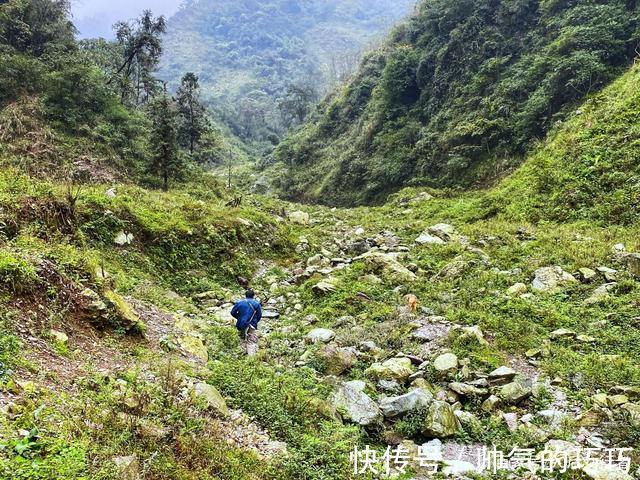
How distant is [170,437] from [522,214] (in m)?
14.7

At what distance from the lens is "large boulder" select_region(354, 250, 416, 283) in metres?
11.9

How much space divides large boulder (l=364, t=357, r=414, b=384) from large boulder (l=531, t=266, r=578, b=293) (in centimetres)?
444

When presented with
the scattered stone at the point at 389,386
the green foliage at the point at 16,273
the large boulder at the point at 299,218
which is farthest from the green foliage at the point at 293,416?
the large boulder at the point at 299,218

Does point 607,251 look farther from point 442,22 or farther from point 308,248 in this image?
point 442,22

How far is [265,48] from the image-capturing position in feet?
507

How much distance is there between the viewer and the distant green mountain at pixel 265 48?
84250 millimetres

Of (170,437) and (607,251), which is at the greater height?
(607,251)

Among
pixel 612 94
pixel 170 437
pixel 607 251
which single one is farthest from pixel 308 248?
pixel 612 94

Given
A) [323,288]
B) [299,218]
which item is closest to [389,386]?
[323,288]

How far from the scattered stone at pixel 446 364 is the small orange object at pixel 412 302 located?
234 centimetres

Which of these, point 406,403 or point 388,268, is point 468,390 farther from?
point 388,268

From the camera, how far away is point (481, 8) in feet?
95.1

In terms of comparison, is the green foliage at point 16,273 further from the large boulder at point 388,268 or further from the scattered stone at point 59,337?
the large boulder at point 388,268

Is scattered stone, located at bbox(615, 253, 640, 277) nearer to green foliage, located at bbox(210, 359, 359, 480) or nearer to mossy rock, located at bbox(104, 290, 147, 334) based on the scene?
green foliage, located at bbox(210, 359, 359, 480)
